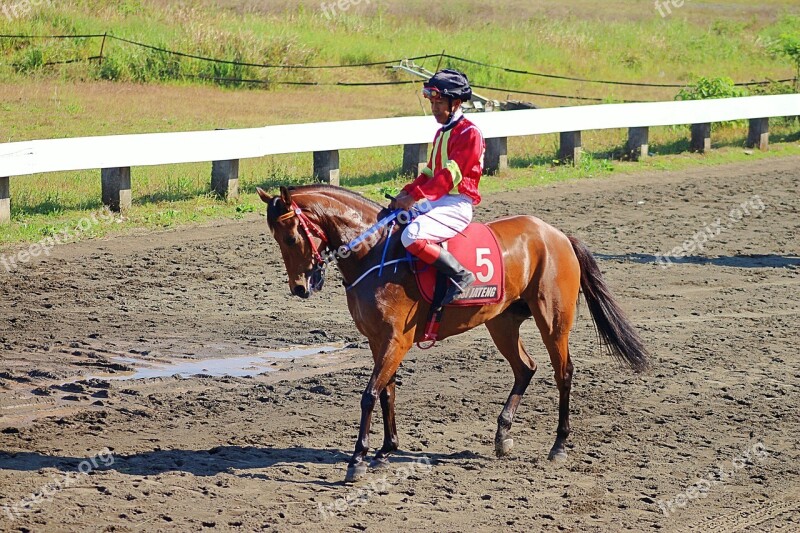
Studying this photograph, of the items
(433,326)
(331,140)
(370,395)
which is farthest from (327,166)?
(370,395)

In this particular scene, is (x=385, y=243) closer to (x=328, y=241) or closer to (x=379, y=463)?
(x=328, y=241)

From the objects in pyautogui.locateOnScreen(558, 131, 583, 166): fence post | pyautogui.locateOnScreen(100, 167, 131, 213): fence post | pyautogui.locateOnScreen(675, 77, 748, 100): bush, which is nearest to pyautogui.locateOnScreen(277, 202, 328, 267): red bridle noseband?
pyautogui.locateOnScreen(100, 167, 131, 213): fence post

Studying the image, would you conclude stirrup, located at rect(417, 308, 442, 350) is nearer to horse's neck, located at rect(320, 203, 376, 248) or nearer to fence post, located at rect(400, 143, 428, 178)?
horse's neck, located at rect(320, 203, 376, 248)

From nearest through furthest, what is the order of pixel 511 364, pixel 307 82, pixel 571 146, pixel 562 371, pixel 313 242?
pixel 313 242
pixel 562 371
pixel 511 364
pixel 571 146
pixel 307 82

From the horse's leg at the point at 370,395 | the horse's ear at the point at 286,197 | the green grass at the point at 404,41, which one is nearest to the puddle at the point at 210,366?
the horse's leg at the point at 370,395

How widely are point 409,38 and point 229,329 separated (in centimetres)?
2300

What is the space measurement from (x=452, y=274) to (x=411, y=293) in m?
0.29

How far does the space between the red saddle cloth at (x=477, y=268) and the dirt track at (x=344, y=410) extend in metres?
1.06

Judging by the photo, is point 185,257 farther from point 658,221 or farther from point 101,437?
point 658,221

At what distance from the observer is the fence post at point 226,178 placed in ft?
48.6

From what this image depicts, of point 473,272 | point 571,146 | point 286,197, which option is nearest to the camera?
point 286,197

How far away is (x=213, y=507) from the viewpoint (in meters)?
6.09

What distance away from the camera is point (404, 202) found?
6742 mm

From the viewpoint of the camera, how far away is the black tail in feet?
25.6
